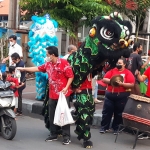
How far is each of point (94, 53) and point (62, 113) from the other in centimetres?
111

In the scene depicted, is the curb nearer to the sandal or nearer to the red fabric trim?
the red fabric trim

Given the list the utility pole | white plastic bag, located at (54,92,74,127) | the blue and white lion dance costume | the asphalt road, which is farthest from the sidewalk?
the utility pole

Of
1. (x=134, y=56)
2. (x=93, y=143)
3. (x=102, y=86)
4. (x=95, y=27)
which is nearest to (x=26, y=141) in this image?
(x=93, y=143)

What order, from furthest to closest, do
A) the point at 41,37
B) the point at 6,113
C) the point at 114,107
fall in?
the point at 41,37
the point at 114,107
the point at 6,113

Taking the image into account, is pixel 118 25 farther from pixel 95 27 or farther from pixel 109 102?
pixel 109 102

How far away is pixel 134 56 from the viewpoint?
920 cm

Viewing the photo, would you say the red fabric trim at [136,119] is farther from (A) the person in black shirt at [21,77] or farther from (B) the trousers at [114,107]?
(A) the person in black shirt at [21,77]

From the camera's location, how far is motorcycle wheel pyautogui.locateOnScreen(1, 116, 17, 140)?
23.9 ft

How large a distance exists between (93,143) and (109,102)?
97 cm

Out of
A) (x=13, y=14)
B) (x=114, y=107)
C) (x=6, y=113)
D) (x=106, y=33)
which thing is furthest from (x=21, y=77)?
(x=13, y=14)

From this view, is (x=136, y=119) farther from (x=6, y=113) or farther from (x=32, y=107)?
(x=32, y=107)

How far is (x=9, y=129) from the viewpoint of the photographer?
7.43 meters

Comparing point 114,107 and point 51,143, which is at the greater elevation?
point 114,107

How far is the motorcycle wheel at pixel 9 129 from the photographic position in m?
7.28
